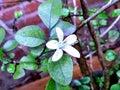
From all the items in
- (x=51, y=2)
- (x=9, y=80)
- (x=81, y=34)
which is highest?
(x=51, y=2)

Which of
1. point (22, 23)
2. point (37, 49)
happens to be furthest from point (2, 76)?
point (37, 49)

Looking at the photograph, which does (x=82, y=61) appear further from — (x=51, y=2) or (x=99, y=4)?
(x=99, y=4)

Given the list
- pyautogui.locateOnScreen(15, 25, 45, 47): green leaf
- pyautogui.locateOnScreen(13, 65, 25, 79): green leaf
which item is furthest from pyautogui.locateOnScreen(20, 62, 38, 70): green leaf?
pyautogui.locateOnScreen(15, 25, 45, 47): green leaf

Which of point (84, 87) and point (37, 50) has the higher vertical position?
point (37, 50)

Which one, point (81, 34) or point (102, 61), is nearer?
point (102, 61)

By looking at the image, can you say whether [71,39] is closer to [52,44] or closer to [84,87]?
[52,44]

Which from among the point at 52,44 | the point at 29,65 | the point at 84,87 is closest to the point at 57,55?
the point at 52,44
